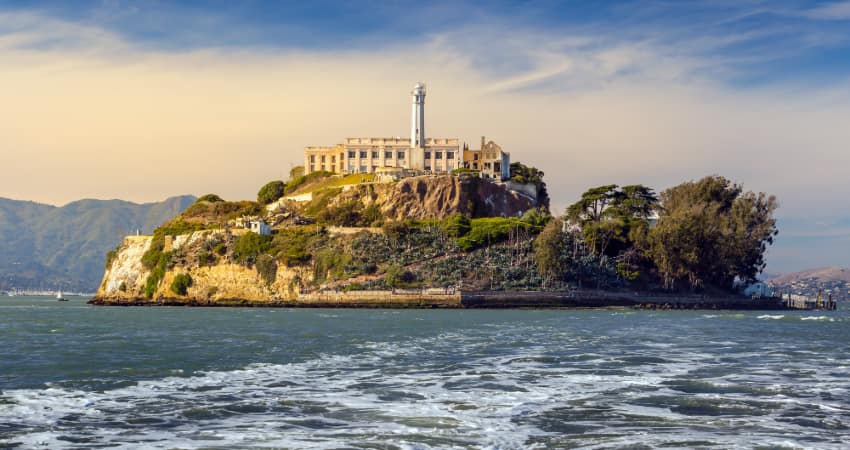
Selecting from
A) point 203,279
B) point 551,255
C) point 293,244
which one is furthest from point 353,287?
point 551,255

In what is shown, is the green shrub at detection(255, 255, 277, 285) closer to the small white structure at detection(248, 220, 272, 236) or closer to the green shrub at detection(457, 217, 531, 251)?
the small white structure at detection(248, 220, 272, 236)

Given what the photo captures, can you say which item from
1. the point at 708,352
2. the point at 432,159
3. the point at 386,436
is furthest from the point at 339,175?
the point at 386,436

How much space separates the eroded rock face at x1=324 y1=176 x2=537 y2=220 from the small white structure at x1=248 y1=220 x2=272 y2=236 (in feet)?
39.0

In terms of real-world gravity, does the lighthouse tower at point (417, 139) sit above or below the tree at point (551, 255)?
above

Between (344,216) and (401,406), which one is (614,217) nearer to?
(344,216)

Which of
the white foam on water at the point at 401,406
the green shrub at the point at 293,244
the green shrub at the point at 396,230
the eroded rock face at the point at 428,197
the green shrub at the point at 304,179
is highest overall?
the green shrub at the point at 304,179

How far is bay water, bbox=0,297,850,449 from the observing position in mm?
22875

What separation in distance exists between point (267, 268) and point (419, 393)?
10729 centimetres

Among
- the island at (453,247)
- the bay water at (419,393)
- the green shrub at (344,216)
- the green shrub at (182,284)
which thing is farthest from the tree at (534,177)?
the bay water at (419,393)

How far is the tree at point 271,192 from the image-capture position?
564 feet

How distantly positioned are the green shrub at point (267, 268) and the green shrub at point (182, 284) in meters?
11.9

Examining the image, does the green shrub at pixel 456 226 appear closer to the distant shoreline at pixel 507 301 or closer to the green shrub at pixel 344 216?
the green shrub at pixel 344 216

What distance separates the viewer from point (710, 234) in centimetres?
12888

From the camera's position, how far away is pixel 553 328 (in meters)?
68.2
